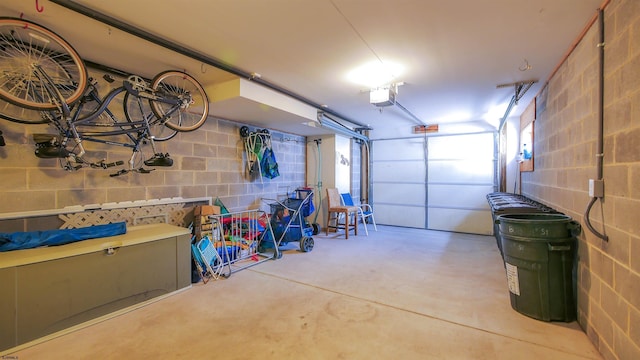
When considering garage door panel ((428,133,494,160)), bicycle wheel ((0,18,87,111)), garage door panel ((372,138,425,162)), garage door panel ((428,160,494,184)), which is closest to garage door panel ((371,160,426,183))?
garage door panel ((372,138,425,162))

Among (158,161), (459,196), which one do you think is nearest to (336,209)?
(459,196)

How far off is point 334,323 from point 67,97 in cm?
307

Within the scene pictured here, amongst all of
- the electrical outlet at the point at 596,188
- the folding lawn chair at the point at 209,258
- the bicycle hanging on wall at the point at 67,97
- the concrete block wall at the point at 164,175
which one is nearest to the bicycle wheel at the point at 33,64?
the bicycle hanging on wall at the point at 67,97

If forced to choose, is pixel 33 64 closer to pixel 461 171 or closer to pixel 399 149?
pixel 399 149

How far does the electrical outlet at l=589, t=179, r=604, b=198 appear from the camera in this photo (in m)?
1.80

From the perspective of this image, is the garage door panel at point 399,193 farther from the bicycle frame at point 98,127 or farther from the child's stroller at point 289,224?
the bicycle frame at point 98,127

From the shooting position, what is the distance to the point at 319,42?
93.8 inches

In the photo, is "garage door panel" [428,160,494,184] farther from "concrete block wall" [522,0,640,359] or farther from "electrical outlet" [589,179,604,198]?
"electrical outlet" [589,179,604,198]

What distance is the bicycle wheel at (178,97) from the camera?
2822 mm

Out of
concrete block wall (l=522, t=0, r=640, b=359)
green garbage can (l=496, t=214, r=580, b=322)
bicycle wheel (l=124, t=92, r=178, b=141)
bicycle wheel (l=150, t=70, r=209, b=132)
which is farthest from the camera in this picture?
bicycle wheel (l=124, t=92, r=178, b=141)

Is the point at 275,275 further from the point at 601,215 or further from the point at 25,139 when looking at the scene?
the point at 601,215

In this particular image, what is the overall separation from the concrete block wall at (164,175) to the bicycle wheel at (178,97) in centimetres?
37

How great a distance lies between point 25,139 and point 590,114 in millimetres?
4669

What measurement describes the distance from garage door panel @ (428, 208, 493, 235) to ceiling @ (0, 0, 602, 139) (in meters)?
2.67
